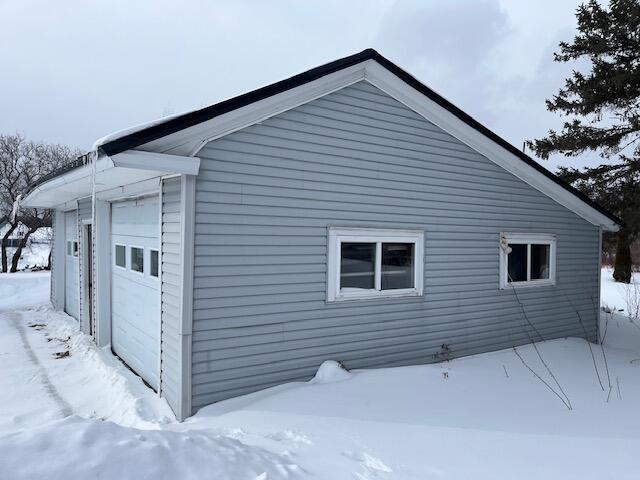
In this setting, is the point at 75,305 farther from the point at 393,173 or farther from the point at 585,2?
the point at 585,2

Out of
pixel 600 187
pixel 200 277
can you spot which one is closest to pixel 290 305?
pixel 200 277

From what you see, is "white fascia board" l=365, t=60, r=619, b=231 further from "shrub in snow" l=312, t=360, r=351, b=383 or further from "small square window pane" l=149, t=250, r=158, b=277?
"shrub in snow" l=312, t=360, r=351, b=383

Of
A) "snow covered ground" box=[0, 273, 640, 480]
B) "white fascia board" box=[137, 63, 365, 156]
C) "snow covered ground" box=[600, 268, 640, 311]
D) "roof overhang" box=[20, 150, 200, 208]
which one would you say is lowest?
"snow covered ground" box=[600, 268, 640, 311]

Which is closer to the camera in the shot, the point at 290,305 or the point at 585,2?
the point at 290,305

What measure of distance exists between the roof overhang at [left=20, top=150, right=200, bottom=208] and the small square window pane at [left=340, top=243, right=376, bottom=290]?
2.23 meters

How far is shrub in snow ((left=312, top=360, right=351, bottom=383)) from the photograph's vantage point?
16.5 feet

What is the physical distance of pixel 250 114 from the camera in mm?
4699

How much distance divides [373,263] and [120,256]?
4.17 m

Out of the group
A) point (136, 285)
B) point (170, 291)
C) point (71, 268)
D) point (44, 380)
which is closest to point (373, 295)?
point (170, 291)

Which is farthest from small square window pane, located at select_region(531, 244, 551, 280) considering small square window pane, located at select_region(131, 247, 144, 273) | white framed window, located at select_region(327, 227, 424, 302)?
small square window pane, located at select_region(131, 247, 144, 273)

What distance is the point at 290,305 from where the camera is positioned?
5035mm

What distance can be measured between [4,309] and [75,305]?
336 cm

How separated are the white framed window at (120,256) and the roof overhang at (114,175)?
33.4 inches

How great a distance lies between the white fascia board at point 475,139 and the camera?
5.80m
